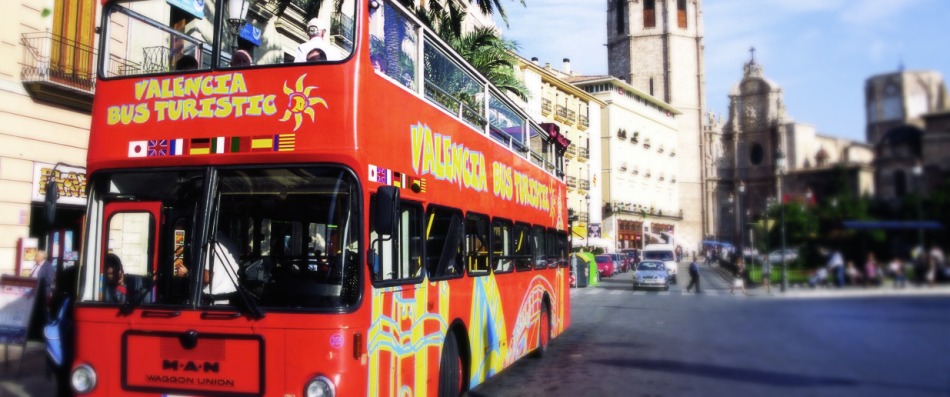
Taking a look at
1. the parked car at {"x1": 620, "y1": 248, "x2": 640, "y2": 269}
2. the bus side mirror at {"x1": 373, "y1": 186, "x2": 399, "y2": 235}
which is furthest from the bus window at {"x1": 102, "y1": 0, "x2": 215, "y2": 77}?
the parked car at {"x1": 620, "y1": 248, "x2": 640, "y2": 269}

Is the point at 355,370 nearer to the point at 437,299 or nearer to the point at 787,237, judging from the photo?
the point at 437,299

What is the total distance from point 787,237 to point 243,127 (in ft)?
12.6

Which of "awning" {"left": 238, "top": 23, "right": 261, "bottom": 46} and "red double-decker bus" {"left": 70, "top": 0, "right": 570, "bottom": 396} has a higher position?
"awning" {"left": 238, "top": 23, "right": 261, "bottom": 46}

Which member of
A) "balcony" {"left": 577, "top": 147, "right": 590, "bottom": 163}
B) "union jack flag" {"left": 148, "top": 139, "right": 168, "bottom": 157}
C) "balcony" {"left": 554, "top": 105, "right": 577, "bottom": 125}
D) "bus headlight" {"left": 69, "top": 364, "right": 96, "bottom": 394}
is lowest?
"bus headlight" {"left": 69, "top": 364, "right": 96, "bottom": 394}

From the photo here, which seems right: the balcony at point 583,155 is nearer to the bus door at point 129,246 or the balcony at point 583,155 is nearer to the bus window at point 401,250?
the bus window at point 401,250

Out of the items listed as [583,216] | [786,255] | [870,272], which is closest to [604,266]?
[583,216]

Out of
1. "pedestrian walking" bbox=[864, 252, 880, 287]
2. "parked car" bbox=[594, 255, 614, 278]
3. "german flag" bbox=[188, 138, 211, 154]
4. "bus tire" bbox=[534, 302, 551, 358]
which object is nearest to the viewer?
"pedestrian walking" bbox=[864, 252, 880, 287]

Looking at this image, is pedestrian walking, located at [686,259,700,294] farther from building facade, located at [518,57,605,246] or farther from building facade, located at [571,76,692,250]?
building facade, located at [571,76,692,250]

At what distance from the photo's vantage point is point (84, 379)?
17.8ft

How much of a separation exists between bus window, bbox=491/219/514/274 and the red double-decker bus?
2.58 m

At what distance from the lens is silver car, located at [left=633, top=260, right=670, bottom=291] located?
1271 inches

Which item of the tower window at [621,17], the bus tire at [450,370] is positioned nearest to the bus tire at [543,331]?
the bus tire at [450,370]

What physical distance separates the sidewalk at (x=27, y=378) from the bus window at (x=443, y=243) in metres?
5.31

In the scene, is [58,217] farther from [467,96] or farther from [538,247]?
[467,96]
